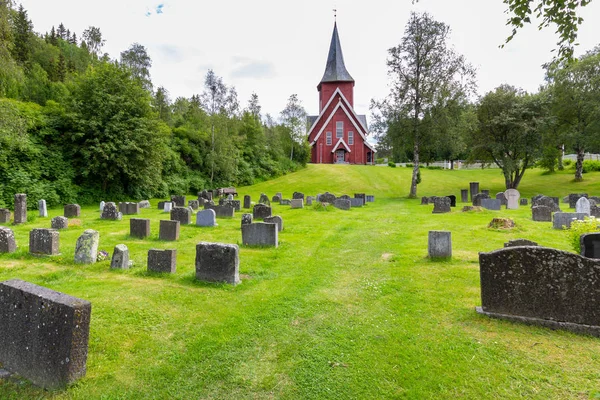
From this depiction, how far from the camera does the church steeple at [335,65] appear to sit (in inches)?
Answer: 2228

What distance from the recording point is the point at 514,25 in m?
4.60

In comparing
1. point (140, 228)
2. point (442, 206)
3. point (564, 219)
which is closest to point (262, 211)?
point (140, 228)

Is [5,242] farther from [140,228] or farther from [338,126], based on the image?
[338,126]

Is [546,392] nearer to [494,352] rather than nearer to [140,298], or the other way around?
[494,352]

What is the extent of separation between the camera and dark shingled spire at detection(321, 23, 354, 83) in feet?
186

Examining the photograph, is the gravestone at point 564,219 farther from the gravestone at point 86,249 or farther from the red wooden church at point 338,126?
the red wooden church at point 338,126

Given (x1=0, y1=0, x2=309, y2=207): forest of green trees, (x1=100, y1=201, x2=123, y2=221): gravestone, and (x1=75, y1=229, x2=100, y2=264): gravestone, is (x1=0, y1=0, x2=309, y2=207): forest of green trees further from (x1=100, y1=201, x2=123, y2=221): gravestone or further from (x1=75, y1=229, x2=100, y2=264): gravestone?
(x1=75, y1=229, x2=100, y2=264): gravestone

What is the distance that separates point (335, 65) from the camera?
57188mm

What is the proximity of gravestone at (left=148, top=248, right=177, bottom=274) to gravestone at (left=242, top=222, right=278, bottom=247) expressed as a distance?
309 centimetres

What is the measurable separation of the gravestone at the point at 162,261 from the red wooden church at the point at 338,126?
153 ft

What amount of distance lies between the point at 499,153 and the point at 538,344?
31.5 meters

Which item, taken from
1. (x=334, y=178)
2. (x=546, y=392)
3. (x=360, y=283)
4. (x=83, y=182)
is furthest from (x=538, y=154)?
(x=83, y=182)

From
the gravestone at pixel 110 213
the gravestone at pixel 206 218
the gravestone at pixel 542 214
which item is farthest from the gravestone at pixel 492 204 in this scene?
the gravestone at pixel 110 213

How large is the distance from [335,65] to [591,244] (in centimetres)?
5626
